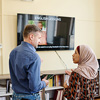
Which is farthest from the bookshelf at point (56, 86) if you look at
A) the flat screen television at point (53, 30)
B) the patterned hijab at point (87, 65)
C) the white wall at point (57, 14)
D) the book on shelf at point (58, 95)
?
the patterned hijab at point (87, 65)

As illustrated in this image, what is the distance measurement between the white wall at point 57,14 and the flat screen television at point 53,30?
11 centimetres

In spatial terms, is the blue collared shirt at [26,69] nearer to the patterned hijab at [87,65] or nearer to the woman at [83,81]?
the woman at [83,81]

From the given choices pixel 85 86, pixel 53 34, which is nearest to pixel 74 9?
pixel 53 34

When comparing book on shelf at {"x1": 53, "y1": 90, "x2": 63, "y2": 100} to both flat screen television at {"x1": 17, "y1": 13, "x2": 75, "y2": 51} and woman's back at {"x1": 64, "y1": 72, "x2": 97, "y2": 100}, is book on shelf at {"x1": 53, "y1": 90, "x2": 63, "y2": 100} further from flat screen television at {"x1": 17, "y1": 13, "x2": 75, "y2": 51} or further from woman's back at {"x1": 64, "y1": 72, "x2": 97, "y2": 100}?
woman's back at {"x1": 64, "y1": 72, "x2": 97, "y2": 100}

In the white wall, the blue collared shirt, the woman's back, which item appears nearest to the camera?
the blue collared shirt

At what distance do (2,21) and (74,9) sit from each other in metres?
1.72

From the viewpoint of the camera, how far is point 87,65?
83.0 inches

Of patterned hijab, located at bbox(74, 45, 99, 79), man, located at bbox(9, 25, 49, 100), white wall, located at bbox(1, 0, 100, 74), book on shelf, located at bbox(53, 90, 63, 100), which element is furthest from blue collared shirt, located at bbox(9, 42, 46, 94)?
book on shelf, located at bbox(53, 90, 63, 100)

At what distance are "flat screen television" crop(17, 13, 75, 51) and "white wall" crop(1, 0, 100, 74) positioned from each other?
0.11 m

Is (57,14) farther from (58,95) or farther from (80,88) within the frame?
(80,88)

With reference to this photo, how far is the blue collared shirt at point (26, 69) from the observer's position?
1679mm

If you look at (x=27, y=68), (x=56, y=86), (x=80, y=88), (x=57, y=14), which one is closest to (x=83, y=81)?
(x=80, y=88)

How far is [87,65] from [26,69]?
2.61 feet

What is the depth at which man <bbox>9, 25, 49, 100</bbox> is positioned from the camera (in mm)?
1682
